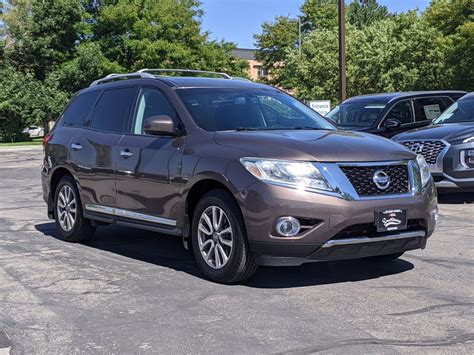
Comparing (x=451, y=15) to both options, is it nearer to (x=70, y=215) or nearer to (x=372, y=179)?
(x=70, y=215)

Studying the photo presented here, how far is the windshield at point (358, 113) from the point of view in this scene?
12.6m

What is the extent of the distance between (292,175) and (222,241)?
0.88 m

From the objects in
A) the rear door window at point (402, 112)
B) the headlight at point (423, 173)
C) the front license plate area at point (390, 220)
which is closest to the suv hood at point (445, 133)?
the rear door window at point (402, 112)

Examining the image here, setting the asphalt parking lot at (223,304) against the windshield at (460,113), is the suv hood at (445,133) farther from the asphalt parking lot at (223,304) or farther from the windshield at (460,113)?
the asphalt parking lot at (223,304)

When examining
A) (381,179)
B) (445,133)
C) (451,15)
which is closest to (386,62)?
(451,15)

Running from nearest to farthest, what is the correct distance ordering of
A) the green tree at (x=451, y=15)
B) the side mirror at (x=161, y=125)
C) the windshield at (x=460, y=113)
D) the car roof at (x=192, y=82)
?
the side mirror at (x=161, y=125) → the car roof at (x=192, y=82) → the windshield at (x=460, y=113) → the green tree at (x=451, y=15)

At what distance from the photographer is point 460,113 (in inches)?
443

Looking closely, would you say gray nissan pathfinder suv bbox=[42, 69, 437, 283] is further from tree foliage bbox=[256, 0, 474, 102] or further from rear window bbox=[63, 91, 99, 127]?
tree foliage bbox=[256, 0, 474, 102]

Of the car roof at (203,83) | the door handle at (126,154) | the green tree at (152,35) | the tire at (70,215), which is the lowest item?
the tire at (70,215)

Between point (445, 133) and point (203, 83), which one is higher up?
point (203, 83)

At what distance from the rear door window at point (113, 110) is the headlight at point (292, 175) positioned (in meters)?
2.32

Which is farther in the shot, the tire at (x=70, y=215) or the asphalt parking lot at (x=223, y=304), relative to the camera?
the tire at (x=70, y=215)

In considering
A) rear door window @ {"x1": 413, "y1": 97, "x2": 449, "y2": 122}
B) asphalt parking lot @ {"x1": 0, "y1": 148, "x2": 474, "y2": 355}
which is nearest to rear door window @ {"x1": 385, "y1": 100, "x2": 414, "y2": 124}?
rear door window @ {"x1": 413, "y1": 97, "x2": 449, "y2": 122}

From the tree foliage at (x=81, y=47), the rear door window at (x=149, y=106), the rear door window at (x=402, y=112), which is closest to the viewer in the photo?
the rear door window at (x=149, y=106)
